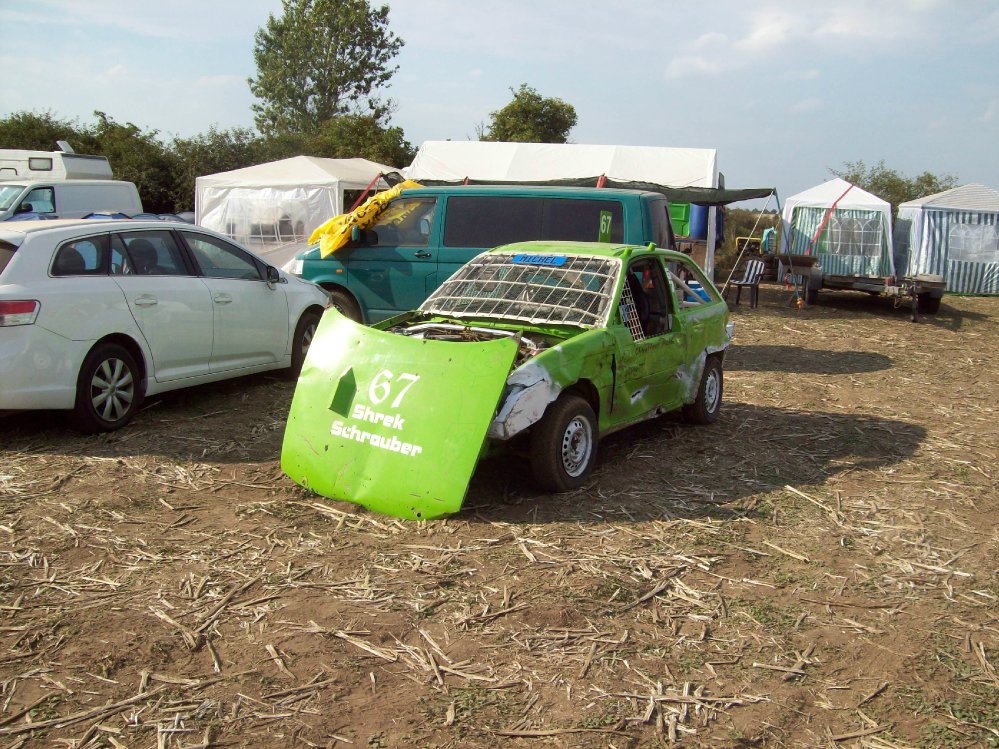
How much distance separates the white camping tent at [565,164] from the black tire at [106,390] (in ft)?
38.9

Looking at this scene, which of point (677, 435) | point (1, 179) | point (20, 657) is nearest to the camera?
point (20, 657)

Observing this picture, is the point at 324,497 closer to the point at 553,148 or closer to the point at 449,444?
the point at 449,444

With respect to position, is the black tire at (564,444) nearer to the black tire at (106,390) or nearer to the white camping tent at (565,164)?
the black tire at (106,390)

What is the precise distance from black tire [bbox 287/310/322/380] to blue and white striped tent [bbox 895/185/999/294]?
62.2 ft

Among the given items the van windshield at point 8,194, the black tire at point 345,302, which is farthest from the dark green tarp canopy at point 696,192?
the van windshield at point 8,194

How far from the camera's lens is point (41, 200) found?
52.4 ft

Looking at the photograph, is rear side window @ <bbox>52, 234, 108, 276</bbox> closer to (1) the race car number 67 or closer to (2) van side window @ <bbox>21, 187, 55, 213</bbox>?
(1) the race car number 67

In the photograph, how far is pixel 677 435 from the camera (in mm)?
7480

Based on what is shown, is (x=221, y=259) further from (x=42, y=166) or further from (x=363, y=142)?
(x=363, y=142)

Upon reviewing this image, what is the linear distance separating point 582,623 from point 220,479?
2.98 metres

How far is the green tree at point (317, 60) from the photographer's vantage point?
48.6 metres

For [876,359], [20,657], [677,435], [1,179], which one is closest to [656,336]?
[677,435]

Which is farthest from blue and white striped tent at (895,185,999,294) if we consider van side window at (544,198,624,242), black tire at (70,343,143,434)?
black tire at (70,343,143,434)

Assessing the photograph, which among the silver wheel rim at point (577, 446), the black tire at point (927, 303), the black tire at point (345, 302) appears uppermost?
the black tire at point (345, 302)
